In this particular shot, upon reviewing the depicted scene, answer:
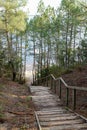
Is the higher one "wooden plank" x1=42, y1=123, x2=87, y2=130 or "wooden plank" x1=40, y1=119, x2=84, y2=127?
"wooden plank" x1=42, y1=123, x2=87, y2=130

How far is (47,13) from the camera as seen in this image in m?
38.0

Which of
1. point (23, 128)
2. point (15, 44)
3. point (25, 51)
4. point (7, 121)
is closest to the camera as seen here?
point (23, 128)

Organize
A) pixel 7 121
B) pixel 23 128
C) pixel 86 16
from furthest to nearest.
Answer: pixel 86 16, pixel 7 121, pixel 23 128

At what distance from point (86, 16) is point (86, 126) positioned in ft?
32.0

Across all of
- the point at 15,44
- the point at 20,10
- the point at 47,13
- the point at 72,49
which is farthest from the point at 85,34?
the point at 20,10

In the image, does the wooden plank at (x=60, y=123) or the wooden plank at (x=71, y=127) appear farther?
the wooden plank at (x=60, y=123)

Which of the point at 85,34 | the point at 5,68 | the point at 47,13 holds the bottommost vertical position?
the point at 5,68

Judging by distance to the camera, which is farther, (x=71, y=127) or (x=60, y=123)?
(x=60, y=123)

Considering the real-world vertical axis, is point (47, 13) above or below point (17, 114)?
above

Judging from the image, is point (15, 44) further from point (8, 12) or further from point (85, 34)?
point (8, 12)

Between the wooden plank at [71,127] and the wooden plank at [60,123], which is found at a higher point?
the wooden plank at [71,127]

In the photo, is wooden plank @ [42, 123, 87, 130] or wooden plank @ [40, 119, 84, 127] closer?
wooden plank @ [42, 123, 87, 130]

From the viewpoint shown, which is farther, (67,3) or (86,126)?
(67,3)

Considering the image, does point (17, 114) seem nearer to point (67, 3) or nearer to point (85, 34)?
point (67, 3)
